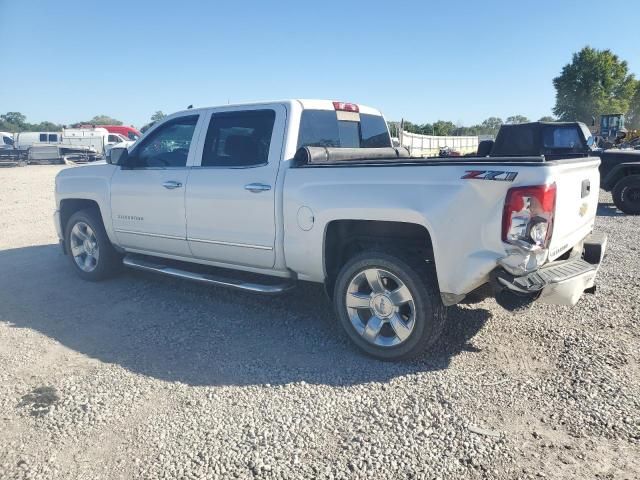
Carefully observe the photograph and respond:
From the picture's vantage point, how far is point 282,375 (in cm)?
352

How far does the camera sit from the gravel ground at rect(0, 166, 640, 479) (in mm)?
2574

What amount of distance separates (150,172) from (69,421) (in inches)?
111

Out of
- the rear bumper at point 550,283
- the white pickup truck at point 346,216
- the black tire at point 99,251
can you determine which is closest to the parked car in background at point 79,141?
the black tire at point 99,251

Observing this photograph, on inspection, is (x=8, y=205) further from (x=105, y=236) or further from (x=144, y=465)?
(x=144, y=465)

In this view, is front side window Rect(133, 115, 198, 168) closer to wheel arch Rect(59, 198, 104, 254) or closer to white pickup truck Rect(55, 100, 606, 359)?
white pickup truck Rect(55, 100, 606, 359)

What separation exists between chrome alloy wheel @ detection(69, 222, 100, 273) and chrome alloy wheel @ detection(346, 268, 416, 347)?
11.6 ft

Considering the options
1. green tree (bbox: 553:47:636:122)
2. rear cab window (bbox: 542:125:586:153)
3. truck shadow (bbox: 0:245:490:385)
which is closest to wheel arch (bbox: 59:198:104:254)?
truck shadow (bbox: 0:245:490:385)

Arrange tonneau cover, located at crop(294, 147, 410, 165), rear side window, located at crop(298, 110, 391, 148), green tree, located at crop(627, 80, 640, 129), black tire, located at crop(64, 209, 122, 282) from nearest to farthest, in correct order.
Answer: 1. tonneau cover, located at crop(294, 147, 410, 165)
2. rear side window, located at crop(298, 110, 391, 148)
3. black tire, located at crop(64, 209, 122, 282)
4. green tree, located at crop(627, 80, 640, 129)

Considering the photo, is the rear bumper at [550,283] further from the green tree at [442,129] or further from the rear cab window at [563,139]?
the green tree at [442,129]

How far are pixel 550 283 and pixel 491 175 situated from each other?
2.54 ft

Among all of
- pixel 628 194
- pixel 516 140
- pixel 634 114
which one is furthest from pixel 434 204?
pixel 634 114

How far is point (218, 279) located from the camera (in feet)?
15.0

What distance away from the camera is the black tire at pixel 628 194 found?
10422mm

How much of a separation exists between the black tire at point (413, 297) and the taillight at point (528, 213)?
2.28ft
